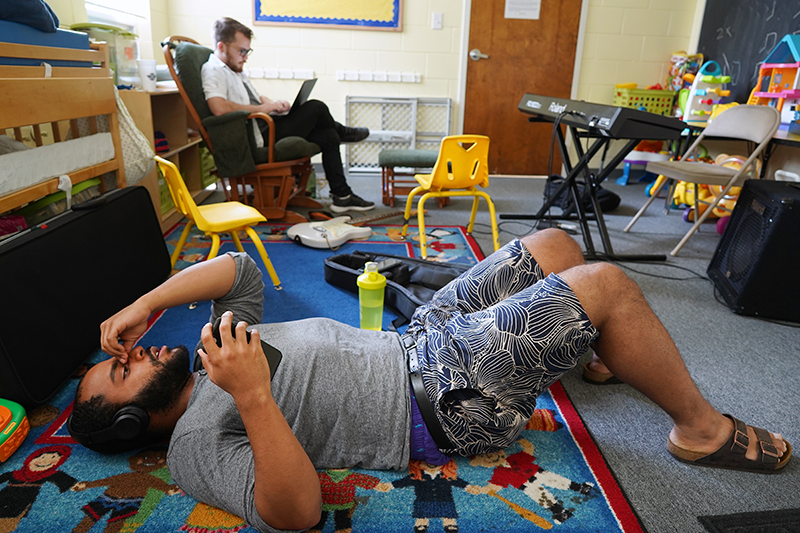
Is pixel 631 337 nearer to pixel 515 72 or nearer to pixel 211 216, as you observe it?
pixel 211 216

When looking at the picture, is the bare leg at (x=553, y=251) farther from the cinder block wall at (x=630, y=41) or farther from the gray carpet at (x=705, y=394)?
the cinder block wall at (x=630, y=41)

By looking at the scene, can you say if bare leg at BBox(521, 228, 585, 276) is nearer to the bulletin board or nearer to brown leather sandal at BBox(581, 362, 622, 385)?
brown leather sandal at BBox(581, 362, 622, 385)

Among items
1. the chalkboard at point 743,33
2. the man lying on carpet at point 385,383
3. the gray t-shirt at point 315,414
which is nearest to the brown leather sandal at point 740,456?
the man lying on carpet at point 385,383

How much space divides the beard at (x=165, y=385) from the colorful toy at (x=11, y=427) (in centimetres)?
46

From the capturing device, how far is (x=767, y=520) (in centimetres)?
106

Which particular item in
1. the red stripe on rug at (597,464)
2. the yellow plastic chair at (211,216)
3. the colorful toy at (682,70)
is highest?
the colorful toy at (682,70)

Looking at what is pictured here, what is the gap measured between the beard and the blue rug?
0.23 meters

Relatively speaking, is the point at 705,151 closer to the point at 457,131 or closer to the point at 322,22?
the point at 457,131

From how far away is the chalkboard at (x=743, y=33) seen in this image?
137 inches

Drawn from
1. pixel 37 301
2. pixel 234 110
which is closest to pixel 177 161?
pixel 234 110

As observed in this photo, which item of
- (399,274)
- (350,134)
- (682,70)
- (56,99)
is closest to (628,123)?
(399,274)

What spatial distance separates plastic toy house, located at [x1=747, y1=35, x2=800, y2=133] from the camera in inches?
113

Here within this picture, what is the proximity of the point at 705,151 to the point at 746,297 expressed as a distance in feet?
6.90

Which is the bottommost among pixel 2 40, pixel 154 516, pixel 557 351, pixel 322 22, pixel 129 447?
pixel 154 516
